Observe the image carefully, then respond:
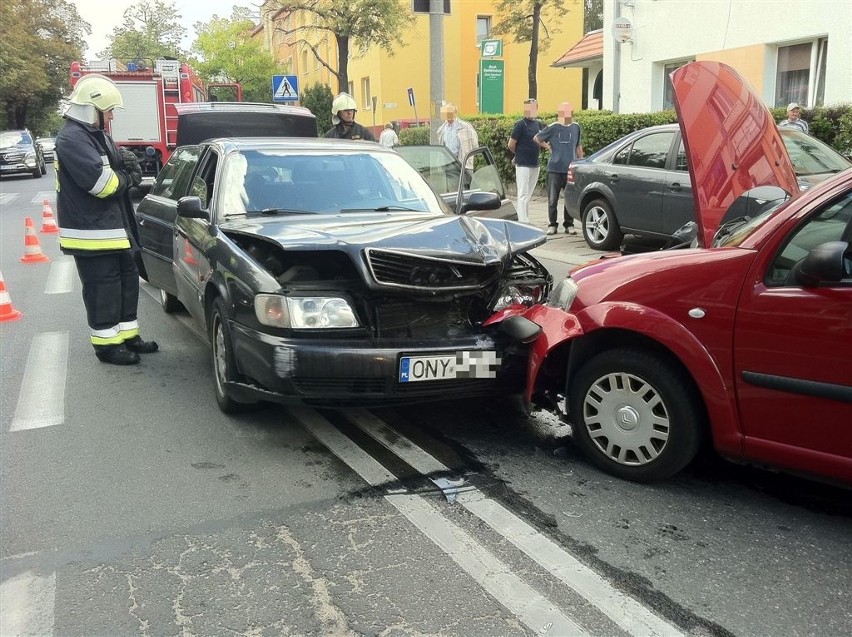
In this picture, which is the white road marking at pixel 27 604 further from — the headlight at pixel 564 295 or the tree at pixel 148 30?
the tree at pixel 148 30

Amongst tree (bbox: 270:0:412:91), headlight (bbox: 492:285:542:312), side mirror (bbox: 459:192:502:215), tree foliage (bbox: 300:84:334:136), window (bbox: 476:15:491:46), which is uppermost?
window (bbox: 476:15:491:46)

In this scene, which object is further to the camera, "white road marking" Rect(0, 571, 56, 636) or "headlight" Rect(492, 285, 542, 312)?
"headlight" Rect(492, 285, 542, 312)

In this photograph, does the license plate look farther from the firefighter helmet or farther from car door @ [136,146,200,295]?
the firefighter helmet

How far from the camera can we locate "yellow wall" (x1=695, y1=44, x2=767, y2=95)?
51.5ft

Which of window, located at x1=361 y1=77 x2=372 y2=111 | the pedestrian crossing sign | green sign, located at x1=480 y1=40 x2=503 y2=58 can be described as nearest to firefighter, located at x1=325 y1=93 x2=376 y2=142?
green sign, located at x1=480 y1=40 x2=503 y2=58

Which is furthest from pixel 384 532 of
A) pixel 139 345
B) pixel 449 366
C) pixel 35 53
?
pixel 35 53

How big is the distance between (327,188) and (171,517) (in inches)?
102

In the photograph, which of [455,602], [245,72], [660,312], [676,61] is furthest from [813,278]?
[245,72]

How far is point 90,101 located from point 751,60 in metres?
13.8

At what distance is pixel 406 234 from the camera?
174 inches

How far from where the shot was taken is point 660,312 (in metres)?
3.63

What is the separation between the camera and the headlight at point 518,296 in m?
4.56

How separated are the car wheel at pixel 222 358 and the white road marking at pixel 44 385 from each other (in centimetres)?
97

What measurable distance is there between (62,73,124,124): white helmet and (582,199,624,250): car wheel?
6.50 m
